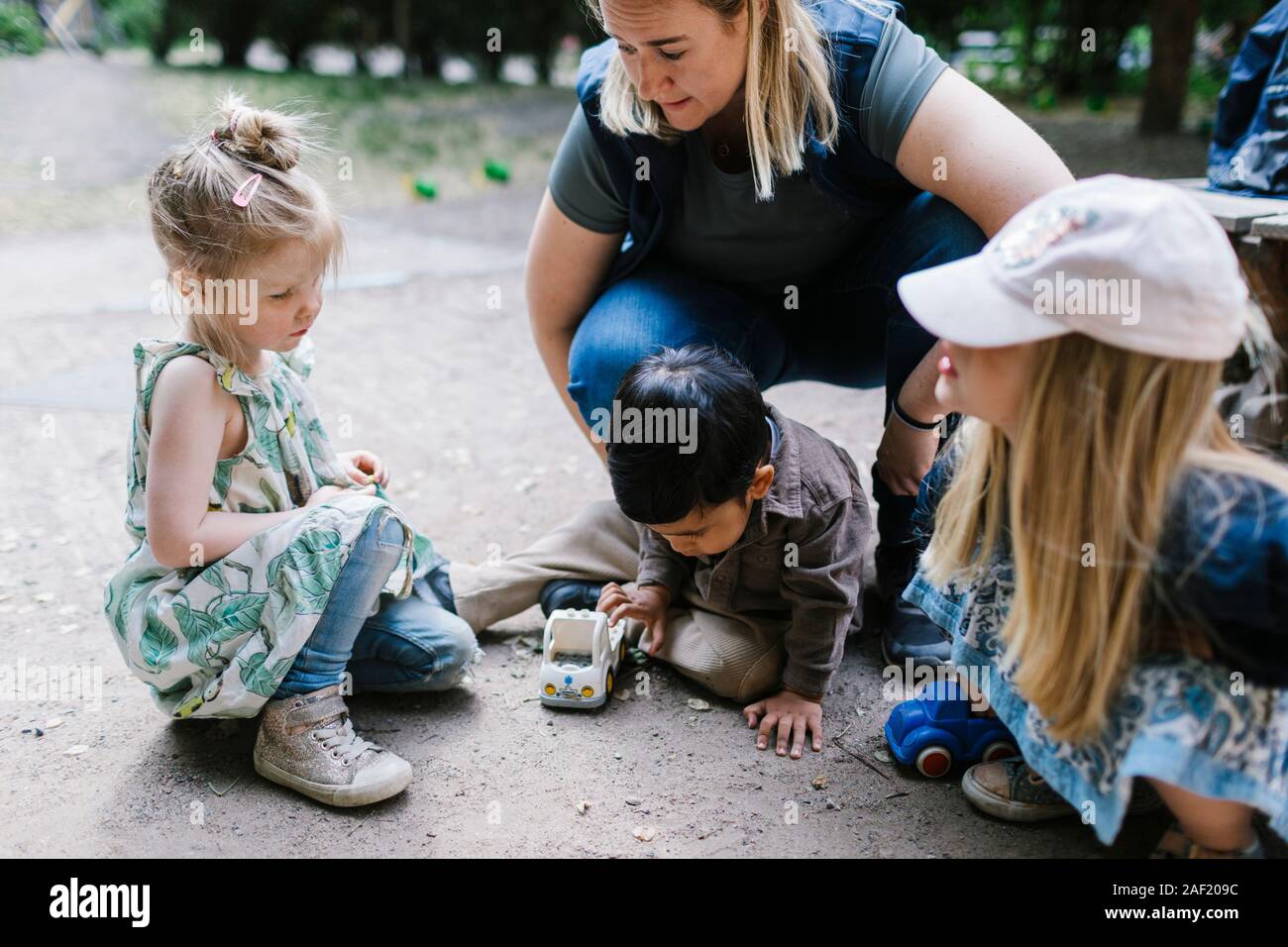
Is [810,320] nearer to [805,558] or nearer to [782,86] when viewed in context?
[782,86]

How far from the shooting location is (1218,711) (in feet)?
4.48

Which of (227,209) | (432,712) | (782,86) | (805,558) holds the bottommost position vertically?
(432,712)

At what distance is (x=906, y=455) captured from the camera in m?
2.25

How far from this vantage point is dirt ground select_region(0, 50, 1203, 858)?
1.74m

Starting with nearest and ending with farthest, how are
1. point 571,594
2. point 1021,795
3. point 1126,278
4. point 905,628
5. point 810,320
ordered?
point 1126,278 < point 1021,795 < point 905,628 < point 571,594 < point 810,320

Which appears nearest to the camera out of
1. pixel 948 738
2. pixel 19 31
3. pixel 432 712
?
pixel 948 738

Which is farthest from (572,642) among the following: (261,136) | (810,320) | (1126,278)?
(1126,278)

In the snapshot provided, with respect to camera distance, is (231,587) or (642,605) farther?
(642,605)

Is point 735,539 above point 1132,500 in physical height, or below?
below

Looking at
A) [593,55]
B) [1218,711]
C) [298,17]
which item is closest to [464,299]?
[593,55]

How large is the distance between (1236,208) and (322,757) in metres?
2.26
